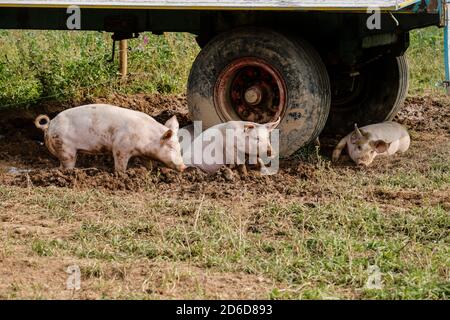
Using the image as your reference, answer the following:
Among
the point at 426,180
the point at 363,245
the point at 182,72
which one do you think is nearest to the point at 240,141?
the point at 426,180

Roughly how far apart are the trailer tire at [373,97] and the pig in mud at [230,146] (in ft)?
6.28

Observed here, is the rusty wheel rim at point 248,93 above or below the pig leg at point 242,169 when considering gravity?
above

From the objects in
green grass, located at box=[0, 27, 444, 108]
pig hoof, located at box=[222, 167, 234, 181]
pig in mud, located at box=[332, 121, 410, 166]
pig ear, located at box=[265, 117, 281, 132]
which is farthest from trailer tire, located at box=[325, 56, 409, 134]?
green grass, located at box=[0, 27, 444, 108]

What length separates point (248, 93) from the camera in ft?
31.0

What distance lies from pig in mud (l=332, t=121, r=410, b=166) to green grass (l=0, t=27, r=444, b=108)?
3.62 m

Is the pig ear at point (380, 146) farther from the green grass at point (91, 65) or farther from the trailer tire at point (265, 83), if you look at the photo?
the green grass at point (91, 65)

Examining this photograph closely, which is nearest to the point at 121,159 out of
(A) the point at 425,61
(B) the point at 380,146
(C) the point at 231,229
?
(C) the point at 231,229

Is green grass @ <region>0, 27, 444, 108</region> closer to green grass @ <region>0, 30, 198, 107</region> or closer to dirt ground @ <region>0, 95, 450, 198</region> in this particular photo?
green grass @ <region>0, 30, 198, 107</region>

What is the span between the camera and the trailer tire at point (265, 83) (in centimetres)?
925

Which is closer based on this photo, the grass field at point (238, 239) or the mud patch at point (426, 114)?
the grass field at point (238, 239)

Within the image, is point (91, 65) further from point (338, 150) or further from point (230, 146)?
point (230, 146)

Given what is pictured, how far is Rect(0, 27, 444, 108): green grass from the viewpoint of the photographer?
11984 mm

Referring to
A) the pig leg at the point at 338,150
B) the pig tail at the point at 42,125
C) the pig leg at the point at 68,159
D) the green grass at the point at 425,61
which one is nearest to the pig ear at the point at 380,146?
the pig leg at the point at 338,150

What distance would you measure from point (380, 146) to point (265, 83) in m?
1.25
